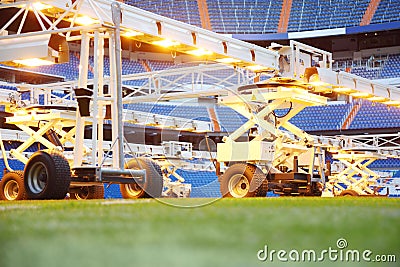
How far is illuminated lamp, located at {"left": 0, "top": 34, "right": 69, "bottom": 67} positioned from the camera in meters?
9.59

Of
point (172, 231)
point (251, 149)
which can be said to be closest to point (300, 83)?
point (251, 149)

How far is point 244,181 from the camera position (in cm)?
1143

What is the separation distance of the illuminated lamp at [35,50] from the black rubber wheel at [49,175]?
1377 mm

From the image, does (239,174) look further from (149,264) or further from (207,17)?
(207,17)

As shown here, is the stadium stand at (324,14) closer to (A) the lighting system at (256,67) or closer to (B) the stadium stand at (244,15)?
(B) the stadium stand at (244,15)

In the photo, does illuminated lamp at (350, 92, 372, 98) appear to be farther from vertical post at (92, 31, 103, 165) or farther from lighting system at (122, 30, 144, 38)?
vertical post at (92, 31, 103, 165)

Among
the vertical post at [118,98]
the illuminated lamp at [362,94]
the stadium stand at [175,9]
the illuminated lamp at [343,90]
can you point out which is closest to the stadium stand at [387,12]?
the stadium stand at [175,9]

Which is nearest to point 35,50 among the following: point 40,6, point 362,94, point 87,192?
point 40,6

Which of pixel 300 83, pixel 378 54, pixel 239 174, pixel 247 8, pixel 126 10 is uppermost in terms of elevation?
pixel 247 8

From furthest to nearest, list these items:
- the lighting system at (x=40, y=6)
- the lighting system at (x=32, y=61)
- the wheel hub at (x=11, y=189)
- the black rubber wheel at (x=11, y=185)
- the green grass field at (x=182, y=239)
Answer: the lighting system at (x=40, y=6)
the wheel hub at (x=11, y=189)
the black rubber wheel at (x=11, y=185)
the lighting system at (x=32, y=61)
the green grass field at (x=182, y=239)

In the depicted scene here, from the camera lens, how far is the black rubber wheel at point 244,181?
34.9 feet

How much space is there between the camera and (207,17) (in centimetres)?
4491

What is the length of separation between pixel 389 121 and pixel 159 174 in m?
33.9

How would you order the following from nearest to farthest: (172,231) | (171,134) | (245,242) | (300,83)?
(245,242) → (172,231) → (171,134) → (300,83)
